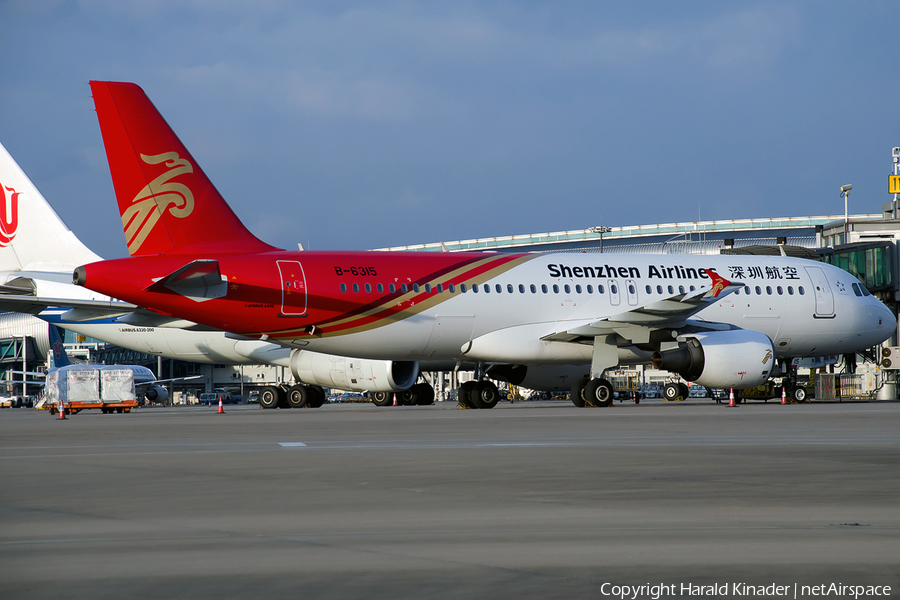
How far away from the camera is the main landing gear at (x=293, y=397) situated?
1375 inches

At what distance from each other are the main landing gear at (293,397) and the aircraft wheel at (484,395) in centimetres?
844

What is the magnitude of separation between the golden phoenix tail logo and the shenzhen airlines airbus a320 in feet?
0.10

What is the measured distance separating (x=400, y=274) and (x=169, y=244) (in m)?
5.62

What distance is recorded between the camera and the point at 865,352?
110ft

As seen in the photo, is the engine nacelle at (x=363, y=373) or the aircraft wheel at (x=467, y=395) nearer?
the aircraft wheel at (x=467, y=395)

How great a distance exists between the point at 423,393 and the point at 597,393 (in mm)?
9266

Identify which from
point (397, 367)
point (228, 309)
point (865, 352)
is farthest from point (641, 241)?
point (228, 309)

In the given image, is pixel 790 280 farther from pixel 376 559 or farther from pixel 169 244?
pixel 376 559

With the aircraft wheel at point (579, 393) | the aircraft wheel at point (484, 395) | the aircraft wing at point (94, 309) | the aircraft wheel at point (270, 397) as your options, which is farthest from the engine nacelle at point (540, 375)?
the aircraft wing at point (94, 309)

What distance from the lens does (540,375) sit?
29.9 meters

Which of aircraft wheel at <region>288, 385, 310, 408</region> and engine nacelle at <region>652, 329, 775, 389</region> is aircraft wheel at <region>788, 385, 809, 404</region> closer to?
engine nacelle at <region>652, 329, 775, 389</region>

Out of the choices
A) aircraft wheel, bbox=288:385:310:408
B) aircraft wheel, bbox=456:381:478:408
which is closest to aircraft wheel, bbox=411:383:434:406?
aircraft wheel, bbox=288:385:310:408

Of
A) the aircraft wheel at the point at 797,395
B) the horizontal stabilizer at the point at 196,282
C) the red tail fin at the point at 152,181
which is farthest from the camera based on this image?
the aircraft wheel at the point at 797,395

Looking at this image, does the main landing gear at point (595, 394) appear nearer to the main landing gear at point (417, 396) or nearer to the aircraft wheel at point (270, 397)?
the main landing gear at point (417, 396)
